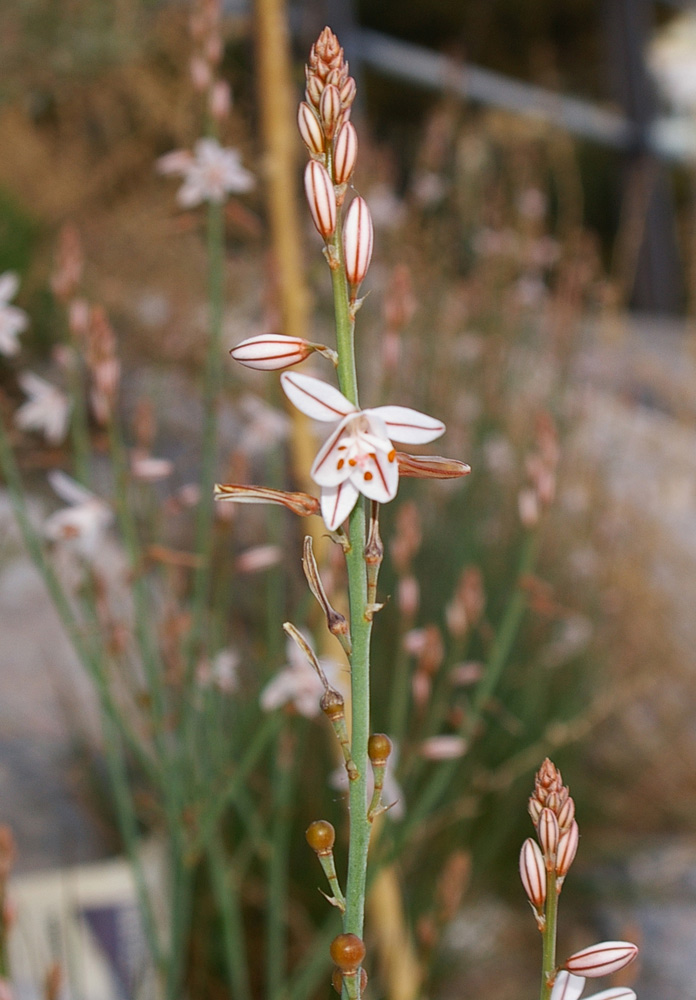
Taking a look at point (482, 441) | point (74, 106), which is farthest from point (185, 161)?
point (74, 106)

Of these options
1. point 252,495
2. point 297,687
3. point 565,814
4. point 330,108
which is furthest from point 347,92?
point 297,687

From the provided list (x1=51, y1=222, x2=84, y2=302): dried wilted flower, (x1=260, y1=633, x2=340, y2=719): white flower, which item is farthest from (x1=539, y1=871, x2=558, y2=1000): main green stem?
(x1=51, y1=222, x2=84, y2=302): dried wilted flower

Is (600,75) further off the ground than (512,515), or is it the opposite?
(600,75)

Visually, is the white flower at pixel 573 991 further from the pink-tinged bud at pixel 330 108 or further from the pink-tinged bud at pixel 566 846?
the pink-tinged bud at pixel 330 108

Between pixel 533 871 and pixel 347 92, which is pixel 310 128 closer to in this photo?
pixel 347 92

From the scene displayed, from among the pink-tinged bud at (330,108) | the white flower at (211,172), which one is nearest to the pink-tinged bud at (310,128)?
the pink-tinged bud at (330,108)

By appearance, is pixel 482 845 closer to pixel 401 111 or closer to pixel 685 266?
pixel 401 111
